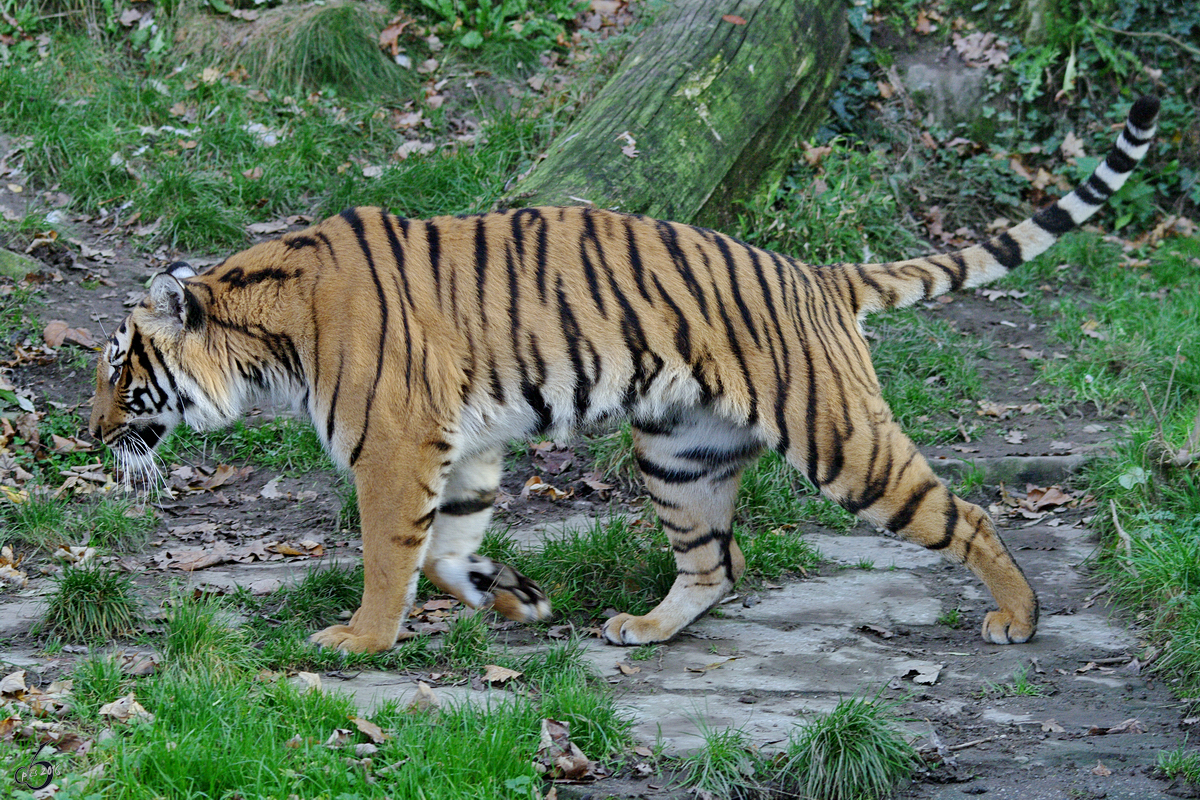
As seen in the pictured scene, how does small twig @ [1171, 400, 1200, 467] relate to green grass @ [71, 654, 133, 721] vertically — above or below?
above

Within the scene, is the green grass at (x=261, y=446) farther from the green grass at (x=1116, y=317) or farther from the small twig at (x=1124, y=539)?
the green grass at (x=1116, y=317)

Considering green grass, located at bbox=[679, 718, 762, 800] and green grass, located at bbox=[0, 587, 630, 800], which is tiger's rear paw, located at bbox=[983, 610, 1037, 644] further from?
green grass, located at bbox=[0, 587, 630, 800]

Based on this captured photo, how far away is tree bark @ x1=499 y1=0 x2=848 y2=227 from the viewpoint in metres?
5.97

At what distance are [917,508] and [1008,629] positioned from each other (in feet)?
1.86

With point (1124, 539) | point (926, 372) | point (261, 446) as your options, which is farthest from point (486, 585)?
point (926, 372)

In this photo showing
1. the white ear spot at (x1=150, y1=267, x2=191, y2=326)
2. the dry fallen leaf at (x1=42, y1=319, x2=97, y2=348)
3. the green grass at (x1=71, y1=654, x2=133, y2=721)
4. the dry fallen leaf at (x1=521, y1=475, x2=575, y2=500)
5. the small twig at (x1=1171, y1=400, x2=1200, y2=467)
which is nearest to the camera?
the green grass at (x1=71, y1=654, x2=133, y2=721)

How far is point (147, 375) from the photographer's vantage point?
414 cm

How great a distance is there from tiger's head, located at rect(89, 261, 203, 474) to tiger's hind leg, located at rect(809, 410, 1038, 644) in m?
2.38

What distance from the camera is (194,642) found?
137 inches

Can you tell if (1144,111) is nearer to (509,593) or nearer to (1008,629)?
(1008,629)

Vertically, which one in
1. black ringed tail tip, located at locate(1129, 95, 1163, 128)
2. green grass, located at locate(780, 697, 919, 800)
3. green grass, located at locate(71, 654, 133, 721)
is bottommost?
green grass, located at locate(71, 654, 133, 721)

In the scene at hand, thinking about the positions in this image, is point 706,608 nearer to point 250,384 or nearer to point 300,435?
point 250,384

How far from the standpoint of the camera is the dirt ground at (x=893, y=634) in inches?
129

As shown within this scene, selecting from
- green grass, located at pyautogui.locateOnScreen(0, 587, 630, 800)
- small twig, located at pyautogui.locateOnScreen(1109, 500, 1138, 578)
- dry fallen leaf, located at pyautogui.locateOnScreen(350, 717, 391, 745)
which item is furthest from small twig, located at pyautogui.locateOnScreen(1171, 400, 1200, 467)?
dry fallen leaf, located at pyautogui.locateOnScreen(350, 717, 391, 745)
